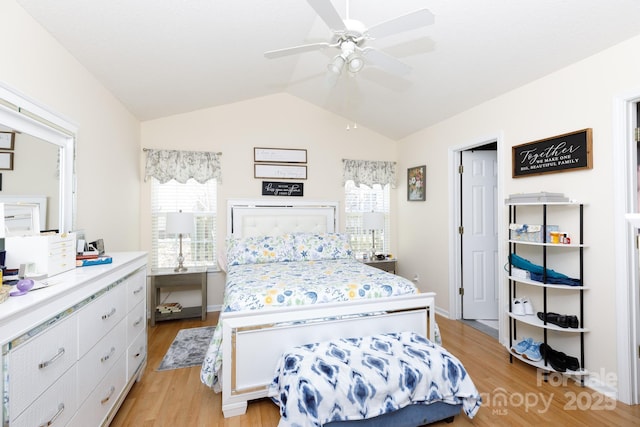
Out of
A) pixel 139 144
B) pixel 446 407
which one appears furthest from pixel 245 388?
pixel 139 144

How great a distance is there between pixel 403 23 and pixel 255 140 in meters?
2.82

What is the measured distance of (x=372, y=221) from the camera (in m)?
4.17

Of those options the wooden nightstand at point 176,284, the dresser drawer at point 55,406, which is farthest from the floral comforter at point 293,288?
the wooden nightstand at point 176,284

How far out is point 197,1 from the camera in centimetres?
196

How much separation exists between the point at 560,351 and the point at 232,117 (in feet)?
14.3

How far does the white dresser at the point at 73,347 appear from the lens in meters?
1.01

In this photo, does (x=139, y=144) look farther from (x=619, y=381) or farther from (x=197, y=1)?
(x=619, y=381)

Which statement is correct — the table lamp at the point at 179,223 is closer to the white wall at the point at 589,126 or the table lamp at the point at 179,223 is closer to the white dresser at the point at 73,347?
the white dresser at the point at 73,347

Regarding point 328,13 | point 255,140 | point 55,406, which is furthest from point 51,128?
point 255,140

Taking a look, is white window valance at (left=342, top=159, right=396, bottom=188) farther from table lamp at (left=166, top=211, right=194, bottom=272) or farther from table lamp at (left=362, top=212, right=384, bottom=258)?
table lamp at (left=166, top=211, right=194, bottom=272)

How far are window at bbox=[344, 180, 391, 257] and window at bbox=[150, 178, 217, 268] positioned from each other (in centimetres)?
194

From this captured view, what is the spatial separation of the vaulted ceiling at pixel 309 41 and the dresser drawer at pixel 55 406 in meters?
2.03

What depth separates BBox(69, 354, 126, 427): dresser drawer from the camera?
1409 millimetres

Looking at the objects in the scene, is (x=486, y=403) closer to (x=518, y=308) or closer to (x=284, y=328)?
(x=518, y=308)
